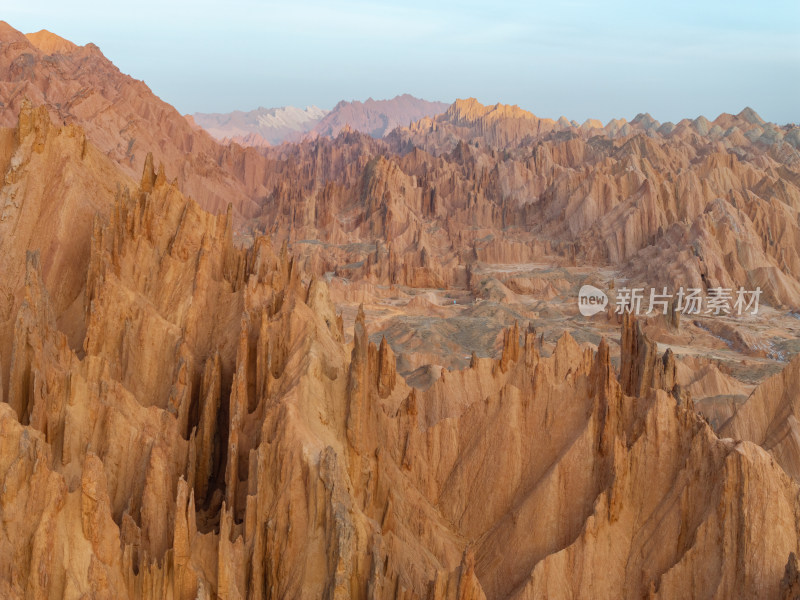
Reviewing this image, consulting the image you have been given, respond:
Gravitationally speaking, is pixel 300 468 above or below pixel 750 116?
below

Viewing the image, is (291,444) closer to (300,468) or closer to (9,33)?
(300,468)

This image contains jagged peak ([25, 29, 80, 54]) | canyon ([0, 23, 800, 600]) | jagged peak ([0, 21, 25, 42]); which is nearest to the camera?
canyon ([0, 23, 800, 600])

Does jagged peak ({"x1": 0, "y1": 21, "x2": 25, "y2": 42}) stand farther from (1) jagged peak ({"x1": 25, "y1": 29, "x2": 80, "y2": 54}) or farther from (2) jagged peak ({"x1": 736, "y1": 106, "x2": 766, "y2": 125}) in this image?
(2) jagged peak ({"x1": 736, "y1": 106, "x2": 766, "y2": 125})

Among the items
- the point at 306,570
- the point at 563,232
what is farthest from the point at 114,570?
the point at 563,232

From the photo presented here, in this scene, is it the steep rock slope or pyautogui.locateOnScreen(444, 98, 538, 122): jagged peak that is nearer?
the steep rock slope

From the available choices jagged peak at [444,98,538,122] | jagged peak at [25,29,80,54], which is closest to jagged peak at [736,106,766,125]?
jagged peak at [444,98,538,122]

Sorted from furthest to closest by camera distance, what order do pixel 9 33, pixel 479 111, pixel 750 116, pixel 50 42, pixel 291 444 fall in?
1. pixel 479 111
2. pixel 750 116
3. pixel 50 42
4. pixel 9 33
5. pixel 291 444

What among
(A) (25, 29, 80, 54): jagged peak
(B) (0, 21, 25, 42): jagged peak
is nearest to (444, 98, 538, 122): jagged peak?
(A) (25, 29, 80, 54): jagged peak

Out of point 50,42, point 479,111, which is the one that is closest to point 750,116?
point 479,111

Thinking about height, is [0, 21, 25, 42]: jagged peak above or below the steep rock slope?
above

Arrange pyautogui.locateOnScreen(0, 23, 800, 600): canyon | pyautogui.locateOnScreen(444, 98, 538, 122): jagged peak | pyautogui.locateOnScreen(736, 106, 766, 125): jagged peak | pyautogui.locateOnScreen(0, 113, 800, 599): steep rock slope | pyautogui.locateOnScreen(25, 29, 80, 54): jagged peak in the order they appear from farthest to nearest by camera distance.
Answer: pyautogui.locateOnScreen(444, 98, 538, 122): jagged peak < pyautogui.locateOnScreen(736, 106, 766, 125): jagged peak < pyautogui.locateOnScreen(25, 29, 80, 54): jagged peak < pyautogui.locateOnScreen(0, 23, 800, 600): canyon < pyautogui.locateOnScreen(0, 113, 800, 599): steep rock slope

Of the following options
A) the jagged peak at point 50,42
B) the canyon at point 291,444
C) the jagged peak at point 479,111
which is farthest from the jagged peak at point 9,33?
the canyon at point 291,444
